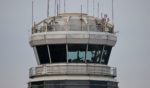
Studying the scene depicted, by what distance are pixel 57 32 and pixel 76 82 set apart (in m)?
5.42

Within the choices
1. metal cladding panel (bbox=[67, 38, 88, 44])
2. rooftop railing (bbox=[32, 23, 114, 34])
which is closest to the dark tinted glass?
metal cladding panel (bbox=[67, 38, 88, 44])

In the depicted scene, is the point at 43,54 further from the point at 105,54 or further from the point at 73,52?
the point at 105,54

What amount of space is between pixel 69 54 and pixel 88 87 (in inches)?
154

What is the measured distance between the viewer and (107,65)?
5733 inches

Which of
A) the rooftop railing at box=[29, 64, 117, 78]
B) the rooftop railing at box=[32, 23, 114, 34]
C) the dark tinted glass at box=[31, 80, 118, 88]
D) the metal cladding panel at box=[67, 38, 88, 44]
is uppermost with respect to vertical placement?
the rooftop railing at box=[32, 23, 114, 34]

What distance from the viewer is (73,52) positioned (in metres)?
144

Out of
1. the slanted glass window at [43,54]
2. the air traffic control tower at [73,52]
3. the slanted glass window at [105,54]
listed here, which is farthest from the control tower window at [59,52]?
the slanted glass window at [105,54]

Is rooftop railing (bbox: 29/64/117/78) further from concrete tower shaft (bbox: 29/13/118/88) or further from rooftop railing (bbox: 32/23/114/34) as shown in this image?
rooftop railing (bbox: 32/23/114/34)

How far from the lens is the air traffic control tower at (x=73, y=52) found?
14350cm

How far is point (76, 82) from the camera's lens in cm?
14338

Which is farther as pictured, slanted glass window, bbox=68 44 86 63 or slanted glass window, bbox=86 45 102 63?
slanted glass window, bbox=86 45 102 63

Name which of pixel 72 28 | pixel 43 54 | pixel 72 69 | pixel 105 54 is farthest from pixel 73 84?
pixel 72 28

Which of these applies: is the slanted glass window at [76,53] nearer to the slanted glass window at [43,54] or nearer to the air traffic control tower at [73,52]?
the air traffic control tower at [73,52]

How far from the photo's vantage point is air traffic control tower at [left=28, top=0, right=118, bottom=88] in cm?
14350
